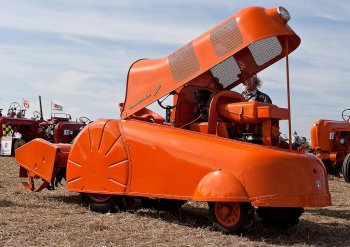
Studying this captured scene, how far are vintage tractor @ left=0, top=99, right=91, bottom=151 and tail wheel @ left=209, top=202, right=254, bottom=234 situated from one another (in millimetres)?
12918

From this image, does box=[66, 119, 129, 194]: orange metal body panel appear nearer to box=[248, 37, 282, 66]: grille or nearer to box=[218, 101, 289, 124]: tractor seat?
box=[218, 101, 289, 124]: tractor seat

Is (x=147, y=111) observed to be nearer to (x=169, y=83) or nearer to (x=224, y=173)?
(x=169, y=83)

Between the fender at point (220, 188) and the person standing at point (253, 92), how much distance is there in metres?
1.65

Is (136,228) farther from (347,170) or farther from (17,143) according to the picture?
(17,143)

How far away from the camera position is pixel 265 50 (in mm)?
5895

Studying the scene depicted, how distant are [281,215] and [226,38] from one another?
2019mm

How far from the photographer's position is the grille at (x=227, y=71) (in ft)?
20.2

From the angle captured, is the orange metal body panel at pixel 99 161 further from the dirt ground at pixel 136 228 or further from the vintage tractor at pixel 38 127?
the vintage tractor at pixel 38 127

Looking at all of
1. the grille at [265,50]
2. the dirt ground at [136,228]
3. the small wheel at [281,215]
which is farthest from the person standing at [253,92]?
the dirt ground at [136,228]

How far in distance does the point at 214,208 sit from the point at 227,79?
1884mm

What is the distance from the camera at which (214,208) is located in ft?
16.7

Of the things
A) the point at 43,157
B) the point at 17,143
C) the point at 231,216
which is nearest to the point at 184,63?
the point at 231,216

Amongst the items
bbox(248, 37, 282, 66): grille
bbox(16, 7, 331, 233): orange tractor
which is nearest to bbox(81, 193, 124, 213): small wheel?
bbox(16, 7, 331, 233): orange tractor

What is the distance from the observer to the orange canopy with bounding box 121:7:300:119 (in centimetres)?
518
